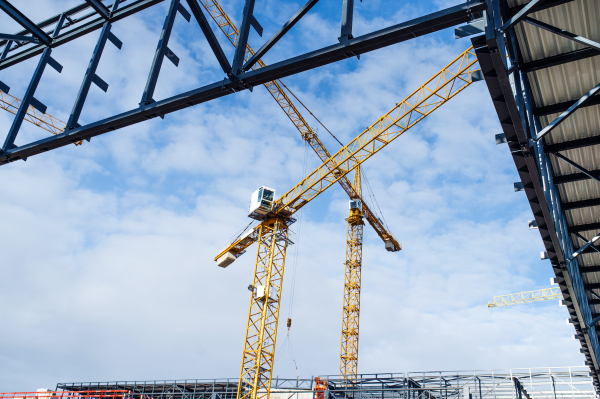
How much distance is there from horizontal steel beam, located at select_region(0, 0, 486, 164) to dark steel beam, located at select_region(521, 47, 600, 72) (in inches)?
162

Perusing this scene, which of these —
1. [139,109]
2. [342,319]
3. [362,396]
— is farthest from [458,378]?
[139,109]

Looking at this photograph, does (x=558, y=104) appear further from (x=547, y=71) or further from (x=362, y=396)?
(x=362, y=396)

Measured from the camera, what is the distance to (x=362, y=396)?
4356 centimetres

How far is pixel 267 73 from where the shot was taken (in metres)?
10.1

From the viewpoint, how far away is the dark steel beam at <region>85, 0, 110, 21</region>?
39.0 feet

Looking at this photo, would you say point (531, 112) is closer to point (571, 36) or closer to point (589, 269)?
point (571, 36)

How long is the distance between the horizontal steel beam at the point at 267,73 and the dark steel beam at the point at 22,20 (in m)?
2.80

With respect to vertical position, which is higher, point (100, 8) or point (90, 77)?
point (100, 8)

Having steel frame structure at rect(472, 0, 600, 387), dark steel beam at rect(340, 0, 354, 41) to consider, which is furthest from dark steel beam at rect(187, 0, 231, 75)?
steel frame structure at rect(472, 0, 600, 387)

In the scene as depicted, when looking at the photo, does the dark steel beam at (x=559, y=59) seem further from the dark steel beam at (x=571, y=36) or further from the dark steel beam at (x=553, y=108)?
the dark steel beam at (x=571, y=36)

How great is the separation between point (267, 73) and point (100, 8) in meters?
4.99

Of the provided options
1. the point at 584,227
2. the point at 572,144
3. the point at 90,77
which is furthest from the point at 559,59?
the point at 90,77

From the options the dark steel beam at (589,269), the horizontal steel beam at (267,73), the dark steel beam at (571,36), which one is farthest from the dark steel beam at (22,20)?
the dark steel beam at (589,269)

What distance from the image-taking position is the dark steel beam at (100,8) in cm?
1188
